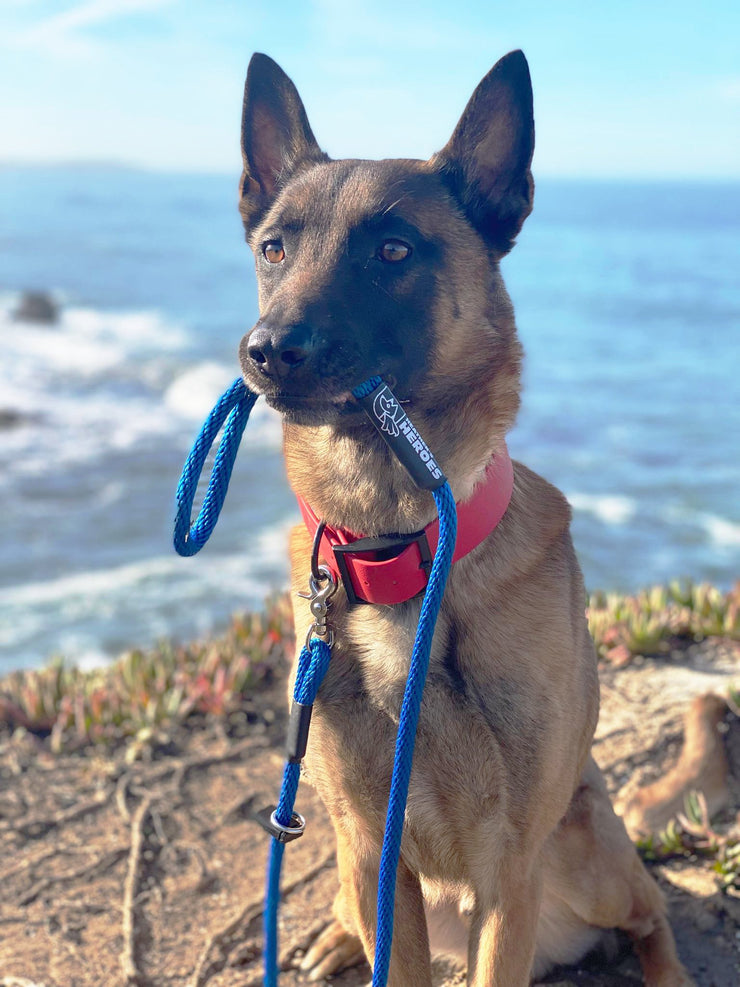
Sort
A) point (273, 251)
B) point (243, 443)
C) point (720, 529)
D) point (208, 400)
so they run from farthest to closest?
point (208, 400) < point (243, 443) < point (720, 529) < point (273, 251)

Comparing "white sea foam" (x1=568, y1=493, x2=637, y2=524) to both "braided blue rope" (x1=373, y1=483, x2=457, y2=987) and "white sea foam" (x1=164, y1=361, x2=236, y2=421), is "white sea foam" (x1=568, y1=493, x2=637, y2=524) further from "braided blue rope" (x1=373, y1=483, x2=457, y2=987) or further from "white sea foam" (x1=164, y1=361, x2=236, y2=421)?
"braided blue rope" (x1=373, y1=483, x2=457, y2=987)

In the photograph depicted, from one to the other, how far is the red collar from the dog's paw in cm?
148

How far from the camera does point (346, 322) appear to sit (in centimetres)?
224

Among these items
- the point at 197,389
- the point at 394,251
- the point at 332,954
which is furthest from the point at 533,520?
the point at 197,389

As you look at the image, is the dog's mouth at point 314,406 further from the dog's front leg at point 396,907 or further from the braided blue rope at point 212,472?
the dog's front leg at point 396,907

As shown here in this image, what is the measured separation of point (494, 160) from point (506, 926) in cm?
199

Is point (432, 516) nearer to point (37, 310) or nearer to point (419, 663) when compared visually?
point (419, 663)

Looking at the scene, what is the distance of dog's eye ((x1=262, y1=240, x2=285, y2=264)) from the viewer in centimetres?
258

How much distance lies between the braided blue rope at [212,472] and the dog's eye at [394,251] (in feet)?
1.57

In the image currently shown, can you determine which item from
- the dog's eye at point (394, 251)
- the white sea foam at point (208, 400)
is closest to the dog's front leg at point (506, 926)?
the dog's eye at point (394, 251)

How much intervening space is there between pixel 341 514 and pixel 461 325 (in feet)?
1.88

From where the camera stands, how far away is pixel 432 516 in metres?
2.37

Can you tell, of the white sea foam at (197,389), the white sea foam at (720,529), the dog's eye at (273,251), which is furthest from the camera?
the white sea foam at (197,389)

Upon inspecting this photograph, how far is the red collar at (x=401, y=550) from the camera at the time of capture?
2.29 metres
